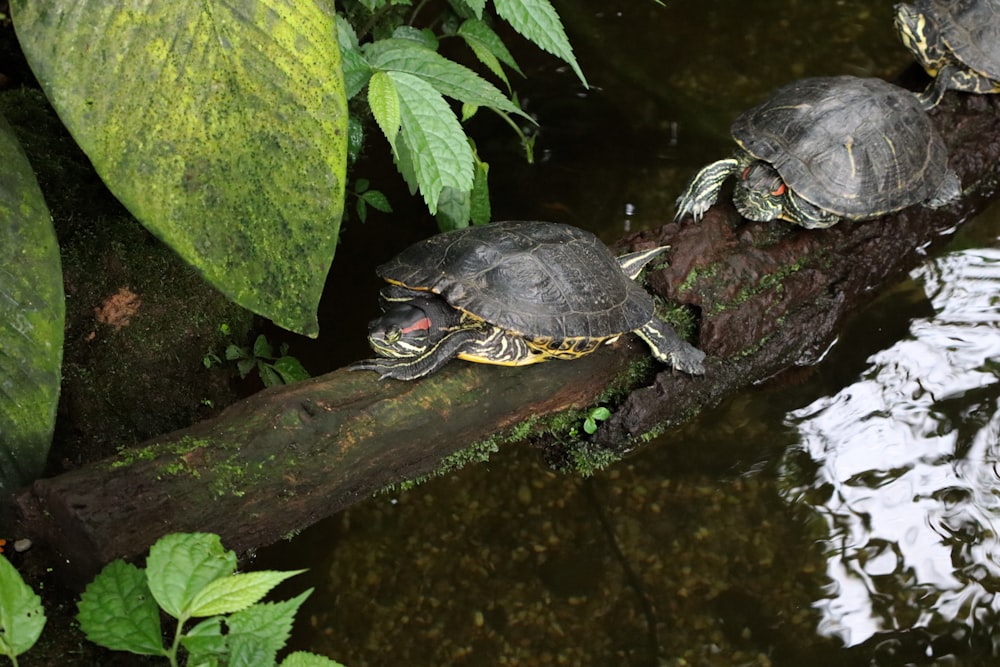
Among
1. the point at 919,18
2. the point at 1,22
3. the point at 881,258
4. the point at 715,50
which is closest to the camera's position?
the point at 1,22

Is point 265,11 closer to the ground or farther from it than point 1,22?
farther from it

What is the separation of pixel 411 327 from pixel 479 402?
0.31 m

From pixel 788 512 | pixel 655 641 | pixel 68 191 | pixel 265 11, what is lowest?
pixel 655 641

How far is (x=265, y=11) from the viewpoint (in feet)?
Answer: 5.89

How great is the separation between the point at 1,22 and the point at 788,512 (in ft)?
10.4

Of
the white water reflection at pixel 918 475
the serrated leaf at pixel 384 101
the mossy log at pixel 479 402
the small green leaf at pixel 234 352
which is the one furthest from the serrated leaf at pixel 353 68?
the white water reflection at pixel 918 475

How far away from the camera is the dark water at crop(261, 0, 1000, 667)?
290 cm

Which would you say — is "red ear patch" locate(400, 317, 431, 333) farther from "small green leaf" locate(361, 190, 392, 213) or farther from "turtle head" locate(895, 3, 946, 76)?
"turtle head" locate(895, 3, 946, 76)

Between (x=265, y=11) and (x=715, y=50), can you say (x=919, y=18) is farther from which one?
(x=265, y=11)

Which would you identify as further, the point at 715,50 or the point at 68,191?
the point at 715,50

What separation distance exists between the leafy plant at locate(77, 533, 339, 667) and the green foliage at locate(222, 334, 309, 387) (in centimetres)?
115

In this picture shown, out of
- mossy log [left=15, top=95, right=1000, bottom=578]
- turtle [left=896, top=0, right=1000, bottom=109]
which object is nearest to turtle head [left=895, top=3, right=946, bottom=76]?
turtle [left=896, top=0, right=1000, bottom=109]

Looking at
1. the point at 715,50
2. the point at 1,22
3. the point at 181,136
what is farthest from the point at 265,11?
the point at 715,50

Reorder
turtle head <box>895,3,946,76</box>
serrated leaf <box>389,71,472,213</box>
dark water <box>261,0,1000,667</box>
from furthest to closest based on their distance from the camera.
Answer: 1. turtle head <box>895,3,946,76</box>
2. dark water <box>261,0,1000,667</box>
3. serrated leaf <box>389,71,472,213</box>
